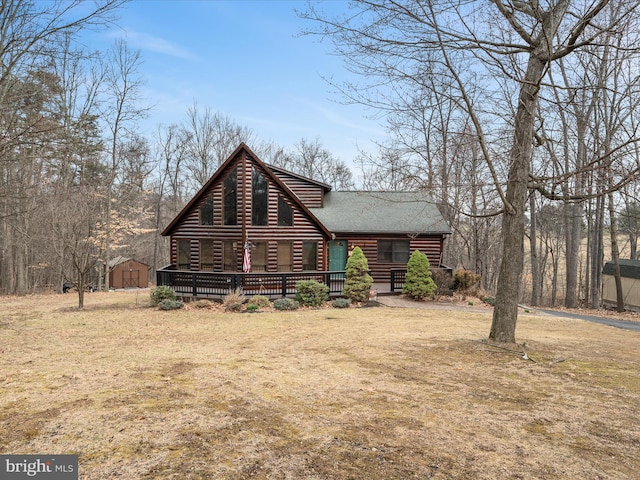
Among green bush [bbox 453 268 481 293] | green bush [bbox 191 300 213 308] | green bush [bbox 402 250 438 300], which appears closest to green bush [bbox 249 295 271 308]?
green bush [bbox 191 300 213 308]

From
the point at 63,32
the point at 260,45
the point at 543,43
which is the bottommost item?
the point at 543,43

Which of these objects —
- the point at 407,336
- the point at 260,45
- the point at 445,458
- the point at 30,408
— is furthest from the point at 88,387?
the point at 260,45

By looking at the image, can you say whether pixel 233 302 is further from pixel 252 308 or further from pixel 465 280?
pixel 465 280

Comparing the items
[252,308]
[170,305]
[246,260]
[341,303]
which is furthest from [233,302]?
[341,303]

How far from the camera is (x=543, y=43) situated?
7.56 meters

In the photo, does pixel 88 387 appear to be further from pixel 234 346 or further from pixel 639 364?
pixel 639 364

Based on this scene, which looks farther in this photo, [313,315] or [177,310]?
[177,310]

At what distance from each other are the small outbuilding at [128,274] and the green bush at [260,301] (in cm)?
1959

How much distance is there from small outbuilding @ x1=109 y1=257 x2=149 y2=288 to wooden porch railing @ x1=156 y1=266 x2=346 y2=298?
16281mm

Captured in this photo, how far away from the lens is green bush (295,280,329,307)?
16.0m

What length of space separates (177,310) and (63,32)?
372 inches

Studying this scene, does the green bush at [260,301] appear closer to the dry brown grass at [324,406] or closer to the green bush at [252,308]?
the green bush at [252,308]

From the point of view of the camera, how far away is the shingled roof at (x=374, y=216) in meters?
21.9

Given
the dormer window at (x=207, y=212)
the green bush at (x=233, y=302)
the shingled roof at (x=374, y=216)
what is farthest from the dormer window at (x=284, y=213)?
the green bush at (x=233, y=302)
